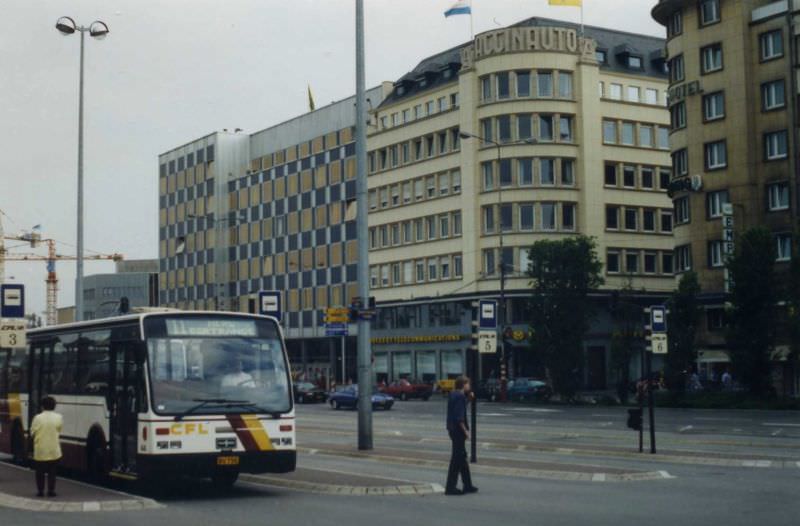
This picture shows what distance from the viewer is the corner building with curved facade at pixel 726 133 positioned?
6088 cm

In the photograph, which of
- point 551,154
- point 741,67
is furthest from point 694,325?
point 551,154

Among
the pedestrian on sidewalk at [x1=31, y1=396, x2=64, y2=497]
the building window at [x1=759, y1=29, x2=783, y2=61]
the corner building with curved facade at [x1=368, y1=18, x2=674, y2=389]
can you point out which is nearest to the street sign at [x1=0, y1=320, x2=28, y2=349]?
the pedestrian on sidewalk at [x1=31, y1=396, x2=64, y2=497]

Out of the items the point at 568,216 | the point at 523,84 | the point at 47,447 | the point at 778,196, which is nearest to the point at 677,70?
the point at 778,196

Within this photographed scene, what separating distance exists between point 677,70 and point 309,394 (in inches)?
1089

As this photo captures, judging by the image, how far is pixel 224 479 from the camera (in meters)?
19.8

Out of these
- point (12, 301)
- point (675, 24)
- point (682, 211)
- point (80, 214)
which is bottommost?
point (12, 301)

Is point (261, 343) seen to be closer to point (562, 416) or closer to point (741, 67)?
point (562, 416)

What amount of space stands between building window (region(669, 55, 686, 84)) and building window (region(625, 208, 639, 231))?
16.5 meters

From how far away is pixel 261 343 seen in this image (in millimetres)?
18812

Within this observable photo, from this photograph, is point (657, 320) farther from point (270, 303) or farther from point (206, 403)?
point (206, 403)

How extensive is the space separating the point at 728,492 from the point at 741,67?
47.6m

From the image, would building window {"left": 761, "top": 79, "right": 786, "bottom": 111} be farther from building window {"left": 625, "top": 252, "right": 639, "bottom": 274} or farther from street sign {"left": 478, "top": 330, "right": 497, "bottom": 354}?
street sign {"left": 478, "top": 330, "right": 497, "bottom": 354}

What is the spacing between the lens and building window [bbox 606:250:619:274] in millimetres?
81750

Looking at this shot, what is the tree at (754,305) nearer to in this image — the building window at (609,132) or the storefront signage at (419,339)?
the storefront signage at (419,339)
